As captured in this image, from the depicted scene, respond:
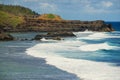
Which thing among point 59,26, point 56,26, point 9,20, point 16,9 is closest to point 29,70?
point 56,26

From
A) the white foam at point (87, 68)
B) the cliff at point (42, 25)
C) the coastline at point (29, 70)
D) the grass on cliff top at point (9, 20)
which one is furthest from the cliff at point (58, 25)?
the coastline at point (29, 70)

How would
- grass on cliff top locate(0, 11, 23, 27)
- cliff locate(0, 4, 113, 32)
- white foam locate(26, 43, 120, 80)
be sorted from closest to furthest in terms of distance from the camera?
white foam locate(26, 43, 120, 80) < cliff locate(0, 4, 113, 32) < grass on cliff top locate(0, 11, 23, 27)

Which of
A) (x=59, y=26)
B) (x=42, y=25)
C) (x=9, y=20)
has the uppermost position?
(x=9, y=20)

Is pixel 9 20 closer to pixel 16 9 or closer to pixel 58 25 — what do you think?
pixel 58 25

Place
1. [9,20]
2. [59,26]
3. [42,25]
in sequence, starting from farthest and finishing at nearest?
[9,20], [59,26], [42,25]

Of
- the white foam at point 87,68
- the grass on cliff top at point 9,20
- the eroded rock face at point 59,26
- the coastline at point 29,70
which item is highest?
the grass on cliff top at point 9,20

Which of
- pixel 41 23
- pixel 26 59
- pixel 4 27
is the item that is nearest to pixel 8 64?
pixel 26 59

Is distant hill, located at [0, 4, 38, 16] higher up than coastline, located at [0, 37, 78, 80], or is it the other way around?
distant hill, located at [0, 4, 38, 16]

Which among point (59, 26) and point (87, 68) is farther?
point (59, 26)

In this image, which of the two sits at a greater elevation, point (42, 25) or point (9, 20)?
point (9, 20)

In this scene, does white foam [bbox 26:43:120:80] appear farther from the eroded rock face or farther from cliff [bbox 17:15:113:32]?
cliff [bbox 17:15:113:32]

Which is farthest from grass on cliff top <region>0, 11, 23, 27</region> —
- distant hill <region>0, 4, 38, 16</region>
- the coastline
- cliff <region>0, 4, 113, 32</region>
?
the coastline

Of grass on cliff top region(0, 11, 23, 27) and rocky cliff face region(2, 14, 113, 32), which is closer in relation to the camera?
rocky cliff face region(2, 14, 113, 32)

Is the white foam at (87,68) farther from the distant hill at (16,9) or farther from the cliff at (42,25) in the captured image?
the distant hill at (16,9)
